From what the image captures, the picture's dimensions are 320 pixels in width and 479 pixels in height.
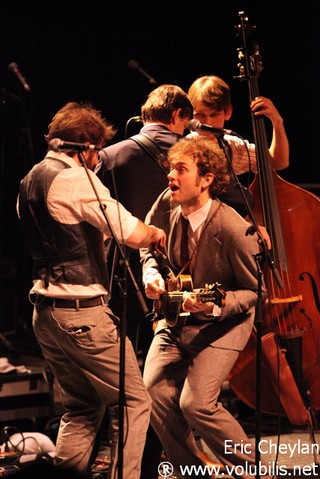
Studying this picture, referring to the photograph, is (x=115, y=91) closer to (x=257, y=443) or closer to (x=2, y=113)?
(x=2, y=113)

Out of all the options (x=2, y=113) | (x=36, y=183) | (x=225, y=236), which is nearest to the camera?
(x=36, y=183)

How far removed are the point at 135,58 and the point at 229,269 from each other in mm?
4378

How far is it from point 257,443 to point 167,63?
500 cm

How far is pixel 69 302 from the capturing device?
4016 millimetres

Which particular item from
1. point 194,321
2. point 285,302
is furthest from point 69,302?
point 285,302

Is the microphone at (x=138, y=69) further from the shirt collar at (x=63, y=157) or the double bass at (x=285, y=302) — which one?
the shirt collar at (x=63, y=157)

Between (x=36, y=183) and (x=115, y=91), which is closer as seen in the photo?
(x=36, y=183)

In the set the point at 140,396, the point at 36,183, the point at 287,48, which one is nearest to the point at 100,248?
the point at 36,183

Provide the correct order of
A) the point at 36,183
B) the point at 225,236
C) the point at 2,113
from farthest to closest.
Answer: the point at 2,113 < the point at 225,236 < the point at 36,183

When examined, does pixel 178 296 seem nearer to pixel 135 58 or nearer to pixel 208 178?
pixel 208 178

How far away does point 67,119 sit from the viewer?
4227 mm

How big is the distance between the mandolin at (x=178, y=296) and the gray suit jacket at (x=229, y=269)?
0.42 feet

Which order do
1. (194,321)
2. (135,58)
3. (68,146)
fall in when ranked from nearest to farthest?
(68,146) → (194,321) → (135,58)

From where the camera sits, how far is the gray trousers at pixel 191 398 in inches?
164
